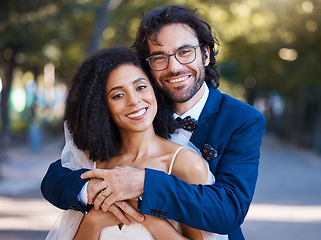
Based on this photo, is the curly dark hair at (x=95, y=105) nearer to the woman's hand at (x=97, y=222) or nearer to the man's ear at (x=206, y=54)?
the woman's hand at (x=97, y=222)

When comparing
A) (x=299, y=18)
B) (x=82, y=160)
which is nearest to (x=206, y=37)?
(x=82, y=160)

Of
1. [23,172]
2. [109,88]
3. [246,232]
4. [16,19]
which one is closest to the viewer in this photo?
[109,88]

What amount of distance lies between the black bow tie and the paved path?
495cm

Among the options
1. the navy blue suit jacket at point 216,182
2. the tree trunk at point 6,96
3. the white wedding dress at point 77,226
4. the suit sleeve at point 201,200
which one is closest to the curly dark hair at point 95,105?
the white wedding dress at point 77,226

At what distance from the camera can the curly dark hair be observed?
3.01 meters

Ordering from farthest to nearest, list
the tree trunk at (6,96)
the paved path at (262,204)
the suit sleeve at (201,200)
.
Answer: the tree trunk at (6,96)
the paved path at (262,204)
the suit sleeve at (201,200)

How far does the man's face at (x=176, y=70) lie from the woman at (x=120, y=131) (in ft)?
0.68

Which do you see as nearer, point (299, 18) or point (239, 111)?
point (239, 111)

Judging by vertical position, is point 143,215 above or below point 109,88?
below

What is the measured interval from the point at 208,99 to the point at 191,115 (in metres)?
0.17

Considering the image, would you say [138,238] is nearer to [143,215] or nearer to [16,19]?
[143,215]

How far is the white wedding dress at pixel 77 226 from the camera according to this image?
2.84 m

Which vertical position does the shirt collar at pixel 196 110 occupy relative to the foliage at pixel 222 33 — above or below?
below

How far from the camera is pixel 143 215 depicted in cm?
281
